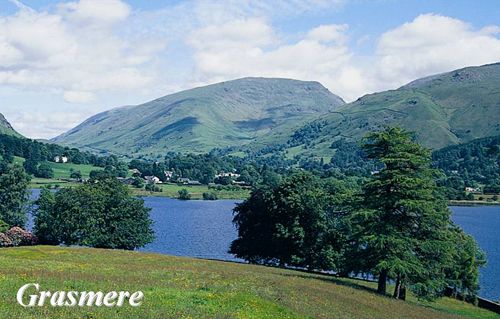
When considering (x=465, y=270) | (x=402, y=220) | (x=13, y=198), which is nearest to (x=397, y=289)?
(x=402, y=220)

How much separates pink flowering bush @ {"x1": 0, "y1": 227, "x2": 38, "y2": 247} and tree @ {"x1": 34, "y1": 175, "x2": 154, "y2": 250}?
1.73m

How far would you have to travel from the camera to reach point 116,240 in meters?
77.7

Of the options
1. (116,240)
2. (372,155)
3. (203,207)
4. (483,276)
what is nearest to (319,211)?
(372,155)

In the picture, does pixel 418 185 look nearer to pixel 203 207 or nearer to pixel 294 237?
pixel 294 237

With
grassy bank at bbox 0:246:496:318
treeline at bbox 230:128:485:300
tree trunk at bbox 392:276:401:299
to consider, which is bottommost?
tree trunk at bbox 392:276:401:299

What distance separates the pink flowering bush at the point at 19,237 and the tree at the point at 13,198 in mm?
10007

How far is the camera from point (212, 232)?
127000 mm

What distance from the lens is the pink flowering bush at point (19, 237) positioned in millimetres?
76719

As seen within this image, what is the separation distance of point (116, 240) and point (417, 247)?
175 ft

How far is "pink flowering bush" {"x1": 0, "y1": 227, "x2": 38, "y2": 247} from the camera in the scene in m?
76.7

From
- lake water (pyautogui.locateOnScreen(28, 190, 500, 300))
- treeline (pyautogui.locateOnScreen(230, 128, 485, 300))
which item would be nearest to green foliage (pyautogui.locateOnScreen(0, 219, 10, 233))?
lake water (pyautogui.locateOnScreen(28, 190, 500, 300))

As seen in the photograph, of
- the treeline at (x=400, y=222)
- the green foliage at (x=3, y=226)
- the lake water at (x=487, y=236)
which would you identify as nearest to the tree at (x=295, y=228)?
the treeline at (x=400, y=222)

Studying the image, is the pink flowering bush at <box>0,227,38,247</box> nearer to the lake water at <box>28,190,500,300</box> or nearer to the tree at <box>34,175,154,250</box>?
the tree at <box>34,175,154,250</box>

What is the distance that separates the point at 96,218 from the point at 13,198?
78.0 ft
